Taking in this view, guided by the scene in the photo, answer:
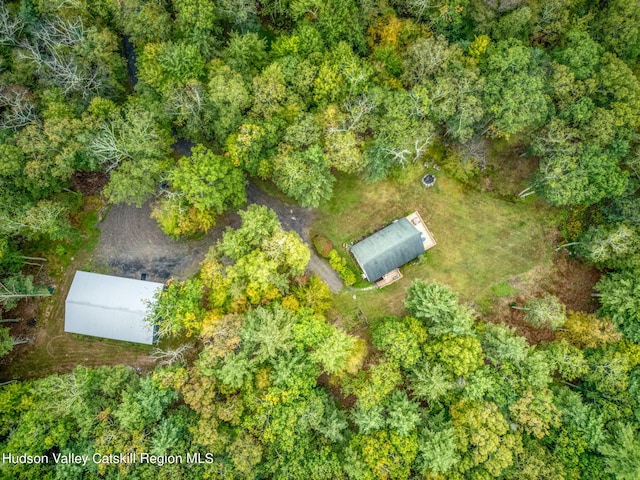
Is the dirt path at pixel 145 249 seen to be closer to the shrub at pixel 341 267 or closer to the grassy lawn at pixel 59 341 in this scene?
the grassy lawn at pixel 59 341

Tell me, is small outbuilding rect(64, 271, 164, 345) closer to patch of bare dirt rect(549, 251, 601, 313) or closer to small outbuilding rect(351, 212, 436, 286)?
small outbuilding rect(351, 212, 436, 286)

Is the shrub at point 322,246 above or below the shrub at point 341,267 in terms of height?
above

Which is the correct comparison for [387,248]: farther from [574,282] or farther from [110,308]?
[110,308]

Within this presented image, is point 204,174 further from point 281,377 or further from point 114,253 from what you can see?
point 281,377

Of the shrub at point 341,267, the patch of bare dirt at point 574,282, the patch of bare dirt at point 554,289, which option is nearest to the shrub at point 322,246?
the shrub at point 341,267

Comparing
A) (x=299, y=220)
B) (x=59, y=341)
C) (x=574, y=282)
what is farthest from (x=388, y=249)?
(x=59, y=341)

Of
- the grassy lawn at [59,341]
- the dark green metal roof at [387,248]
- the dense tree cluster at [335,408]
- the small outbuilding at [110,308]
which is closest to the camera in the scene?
the dense tree cluster at [335,408]
